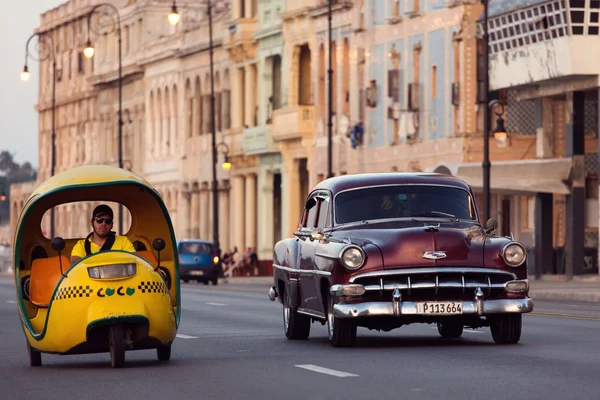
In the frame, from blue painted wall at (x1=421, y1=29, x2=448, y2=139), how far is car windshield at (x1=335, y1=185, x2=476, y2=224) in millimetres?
46867

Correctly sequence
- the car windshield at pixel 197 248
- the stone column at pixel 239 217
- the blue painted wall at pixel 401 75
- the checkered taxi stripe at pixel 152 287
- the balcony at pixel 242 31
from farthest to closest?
the stone column at pixel 239 217, the balcony at pixel 242 31, the blue painted wall at pixel 401 75, the car windshield at pixel 197 248, the checkered taxi stripe at pixel 152 287

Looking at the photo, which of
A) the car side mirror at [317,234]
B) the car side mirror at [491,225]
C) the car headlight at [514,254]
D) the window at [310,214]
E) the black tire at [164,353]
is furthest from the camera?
the window at [310,214]

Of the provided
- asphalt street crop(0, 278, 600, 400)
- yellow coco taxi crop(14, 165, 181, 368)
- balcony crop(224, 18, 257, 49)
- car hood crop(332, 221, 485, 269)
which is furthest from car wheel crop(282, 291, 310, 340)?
balcony crop(224, 18, 257, 49)

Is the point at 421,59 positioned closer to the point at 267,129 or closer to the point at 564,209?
the point at 564,209

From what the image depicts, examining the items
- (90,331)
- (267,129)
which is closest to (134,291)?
(90,331)

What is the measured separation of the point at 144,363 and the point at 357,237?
10.5ft

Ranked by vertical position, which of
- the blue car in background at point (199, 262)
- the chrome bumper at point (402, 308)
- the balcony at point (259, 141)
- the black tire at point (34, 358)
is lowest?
the blue car in background at point (199, 262)

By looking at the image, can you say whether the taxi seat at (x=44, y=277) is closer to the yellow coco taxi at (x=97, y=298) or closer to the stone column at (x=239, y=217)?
the yellow coco taxi at (x=97, y=298)

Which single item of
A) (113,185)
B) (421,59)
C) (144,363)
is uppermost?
(421,59)

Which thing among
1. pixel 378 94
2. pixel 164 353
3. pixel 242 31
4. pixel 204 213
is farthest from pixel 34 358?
pixel 204 213

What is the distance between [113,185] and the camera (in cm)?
2002

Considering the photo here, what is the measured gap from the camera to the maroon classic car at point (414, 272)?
2075 cm

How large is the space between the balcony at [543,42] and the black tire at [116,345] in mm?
42501

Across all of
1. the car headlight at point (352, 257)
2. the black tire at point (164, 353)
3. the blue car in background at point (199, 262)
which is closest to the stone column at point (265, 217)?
the blue car in background at point (199, 262)
